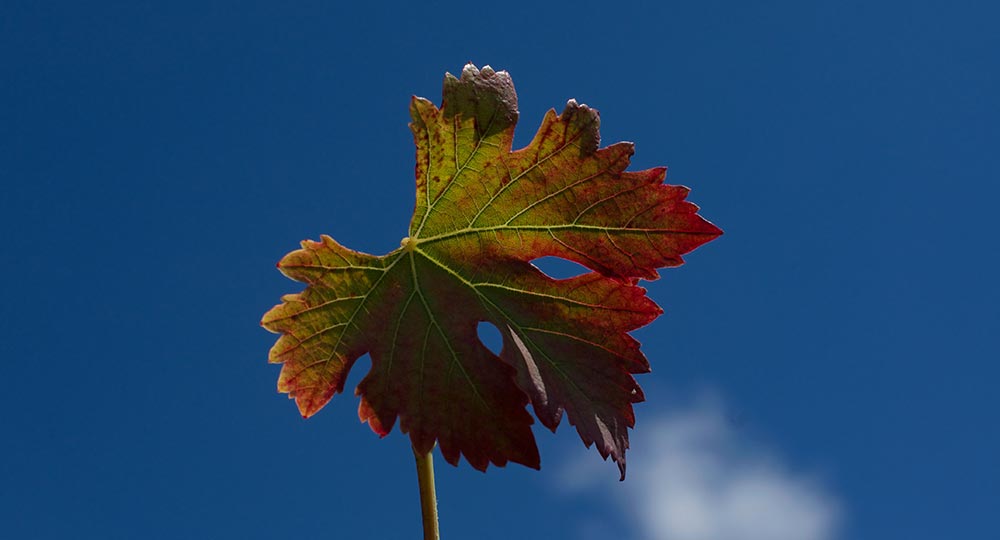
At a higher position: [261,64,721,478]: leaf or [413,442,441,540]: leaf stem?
[261,64,721,478]: leaf

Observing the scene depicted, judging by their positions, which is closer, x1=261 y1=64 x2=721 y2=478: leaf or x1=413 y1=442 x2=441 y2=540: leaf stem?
x1=413 y1=442 x2=441 y2=540: leaf stem

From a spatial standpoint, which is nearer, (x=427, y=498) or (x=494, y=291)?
(x=427, y=498)

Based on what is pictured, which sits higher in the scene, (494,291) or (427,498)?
(494,291)

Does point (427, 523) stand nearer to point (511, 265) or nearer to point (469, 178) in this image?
point (511, 265)
